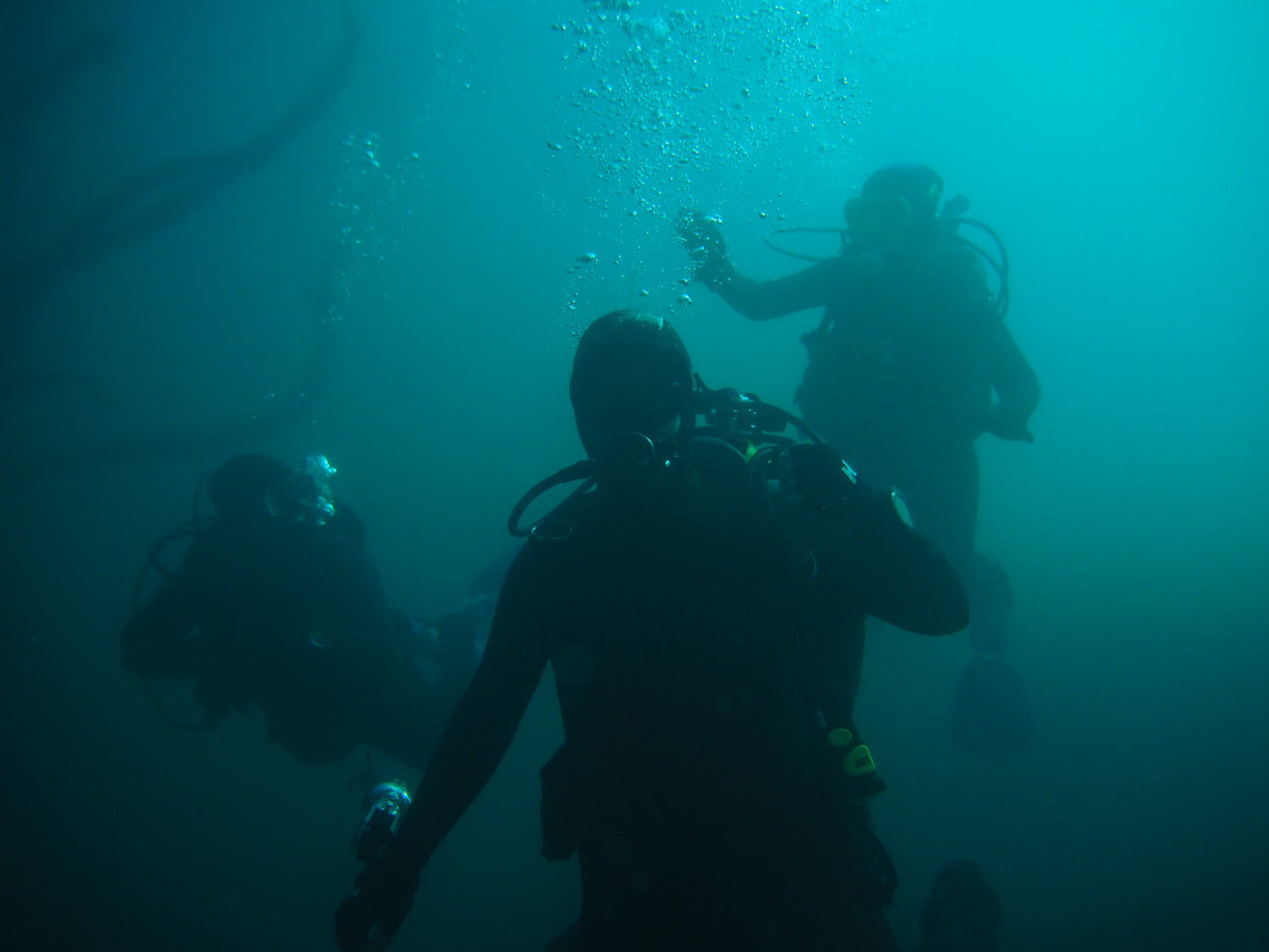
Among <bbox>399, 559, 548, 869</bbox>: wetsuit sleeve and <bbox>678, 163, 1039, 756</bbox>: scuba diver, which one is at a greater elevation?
<bbox>678, 163, 1039, 756</bbox>: scuba diver

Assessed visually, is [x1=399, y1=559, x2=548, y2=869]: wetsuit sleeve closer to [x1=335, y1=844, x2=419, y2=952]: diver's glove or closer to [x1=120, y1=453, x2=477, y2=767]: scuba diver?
[x1=335, y1=844, x2=419, y2=952]: diver's glove

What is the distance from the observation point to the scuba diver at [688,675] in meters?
1.72

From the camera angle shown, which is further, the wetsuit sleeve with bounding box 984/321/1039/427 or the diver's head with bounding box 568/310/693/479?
the wetsuit sleeve with bounding box 984/321/1039/427

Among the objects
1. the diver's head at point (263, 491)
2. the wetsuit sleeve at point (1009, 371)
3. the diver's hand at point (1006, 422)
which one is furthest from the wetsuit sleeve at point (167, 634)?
→ the wetsuit sleeve at point (1009, 371)

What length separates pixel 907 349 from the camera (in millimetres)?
5129

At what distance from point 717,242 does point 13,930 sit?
62.1 ft

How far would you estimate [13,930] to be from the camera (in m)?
12.5

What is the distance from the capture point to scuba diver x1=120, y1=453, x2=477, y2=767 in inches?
212

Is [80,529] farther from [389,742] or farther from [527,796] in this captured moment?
[389,742]

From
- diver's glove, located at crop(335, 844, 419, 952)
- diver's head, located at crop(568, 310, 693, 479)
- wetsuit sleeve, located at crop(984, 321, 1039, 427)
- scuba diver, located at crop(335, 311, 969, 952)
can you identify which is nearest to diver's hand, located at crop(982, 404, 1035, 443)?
wetsuit sleeve, located at crop(984, 321, 1039, 427)

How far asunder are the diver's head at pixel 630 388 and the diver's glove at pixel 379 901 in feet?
4.82

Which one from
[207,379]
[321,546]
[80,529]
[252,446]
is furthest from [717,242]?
[80,529]

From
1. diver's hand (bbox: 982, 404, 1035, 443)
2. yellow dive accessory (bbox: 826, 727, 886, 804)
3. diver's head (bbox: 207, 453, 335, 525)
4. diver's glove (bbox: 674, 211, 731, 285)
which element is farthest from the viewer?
diver's head (bbox: 207, 453, 335, 525)

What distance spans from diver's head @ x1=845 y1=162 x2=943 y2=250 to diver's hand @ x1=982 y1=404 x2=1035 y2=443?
1678 mm
